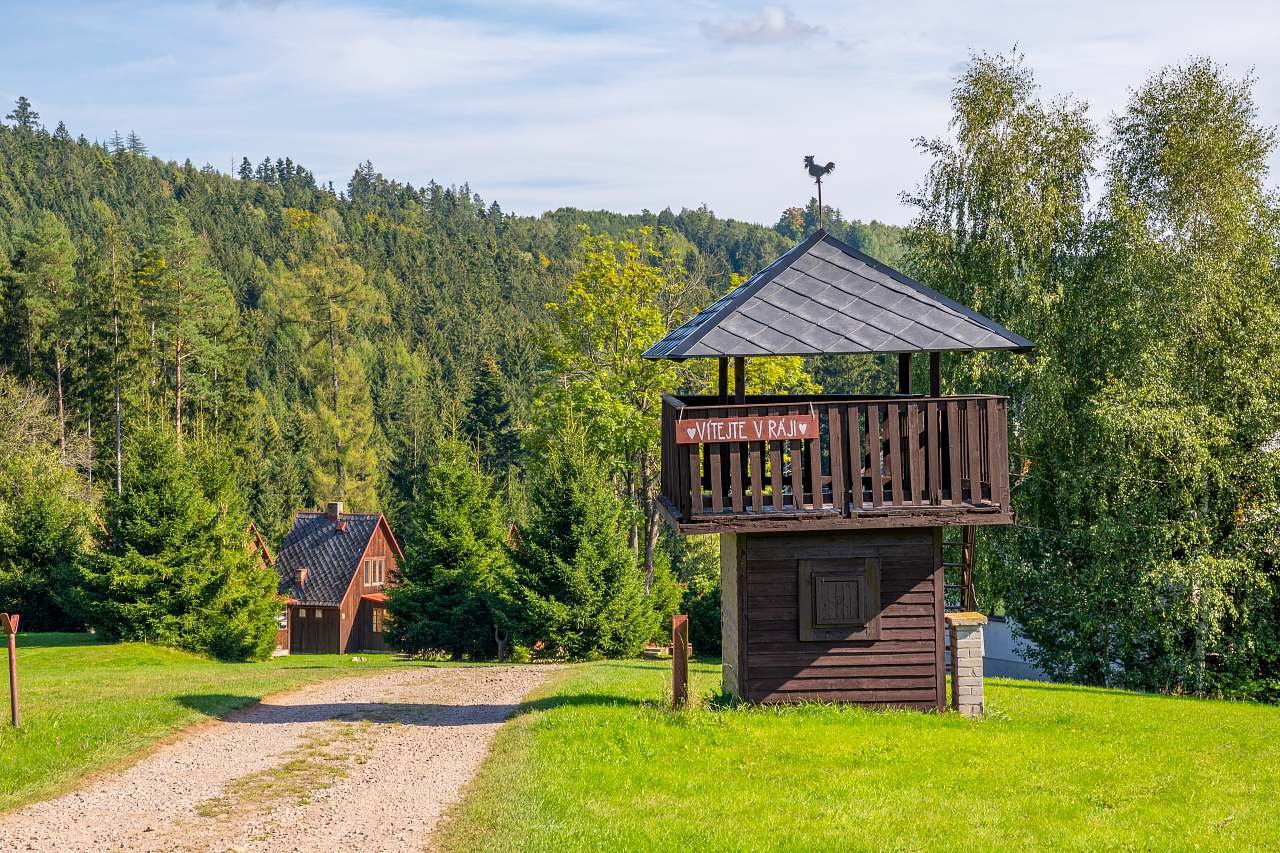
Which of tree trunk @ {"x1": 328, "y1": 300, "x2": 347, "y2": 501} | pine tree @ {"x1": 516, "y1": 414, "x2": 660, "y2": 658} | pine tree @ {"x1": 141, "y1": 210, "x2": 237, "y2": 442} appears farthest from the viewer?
tree trunk @ {"x1": 328, "y1": 300, "x2": 347, "y2": 501}

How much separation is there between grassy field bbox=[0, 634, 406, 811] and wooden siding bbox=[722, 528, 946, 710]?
7.90 metres

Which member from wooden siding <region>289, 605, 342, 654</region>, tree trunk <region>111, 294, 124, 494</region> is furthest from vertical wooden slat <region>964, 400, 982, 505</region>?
tree trunk <region>111, 294, 124, 494</region>

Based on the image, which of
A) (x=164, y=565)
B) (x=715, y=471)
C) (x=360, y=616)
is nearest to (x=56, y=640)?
(x=164, y=565)

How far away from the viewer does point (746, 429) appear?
14.5 m

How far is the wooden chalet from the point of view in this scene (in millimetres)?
59750

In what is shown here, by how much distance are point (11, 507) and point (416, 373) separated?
8532 centimetres

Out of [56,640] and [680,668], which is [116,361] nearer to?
[56,640]

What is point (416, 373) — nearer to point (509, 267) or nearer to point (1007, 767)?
point (509, 267)

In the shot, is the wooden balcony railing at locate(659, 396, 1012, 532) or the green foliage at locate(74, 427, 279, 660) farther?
the green foliage at locate(74, 427, 279, 660)

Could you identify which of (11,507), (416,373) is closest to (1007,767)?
(11,507)

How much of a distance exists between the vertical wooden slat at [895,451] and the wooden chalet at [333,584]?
47.0 metres

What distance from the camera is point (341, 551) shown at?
200 feet

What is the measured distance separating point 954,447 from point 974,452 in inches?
9.9

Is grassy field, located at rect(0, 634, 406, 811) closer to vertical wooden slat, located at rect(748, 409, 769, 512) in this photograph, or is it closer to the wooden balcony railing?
the wooden balcony railing
